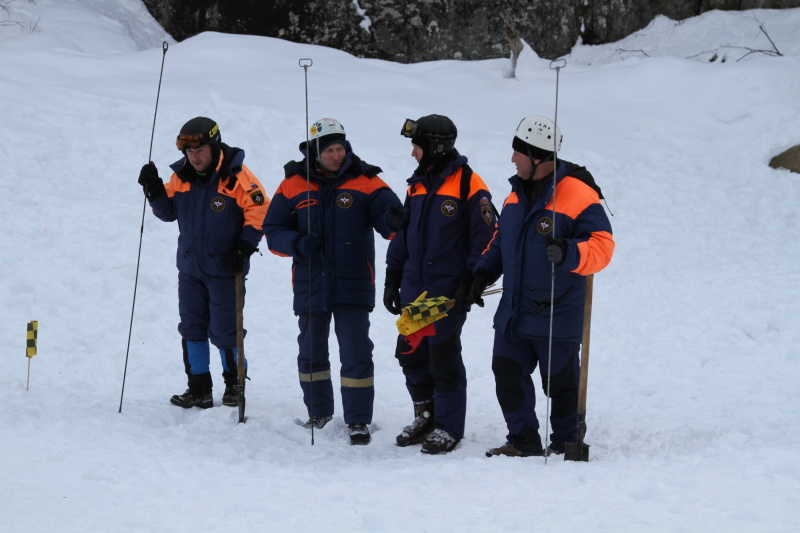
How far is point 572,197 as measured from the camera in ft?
16.7

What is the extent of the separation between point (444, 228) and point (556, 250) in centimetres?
103

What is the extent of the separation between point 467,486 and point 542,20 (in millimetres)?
13546

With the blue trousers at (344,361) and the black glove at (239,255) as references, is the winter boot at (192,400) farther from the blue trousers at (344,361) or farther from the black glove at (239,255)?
the black glove at (239,255)

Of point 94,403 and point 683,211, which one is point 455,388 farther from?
point 683,211

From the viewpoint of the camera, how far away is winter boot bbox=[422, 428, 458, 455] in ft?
18.6

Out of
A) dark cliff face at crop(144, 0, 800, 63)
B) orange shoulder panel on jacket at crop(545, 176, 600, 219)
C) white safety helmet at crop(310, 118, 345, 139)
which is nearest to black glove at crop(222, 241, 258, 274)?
white safety helmet at crop(310, 118, 345, 139)

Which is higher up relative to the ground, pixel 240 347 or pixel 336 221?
pixel 336 221

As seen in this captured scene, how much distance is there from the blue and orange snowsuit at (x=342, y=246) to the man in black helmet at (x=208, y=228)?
350 mm

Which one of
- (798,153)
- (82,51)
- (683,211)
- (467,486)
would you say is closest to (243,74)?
(82,51)

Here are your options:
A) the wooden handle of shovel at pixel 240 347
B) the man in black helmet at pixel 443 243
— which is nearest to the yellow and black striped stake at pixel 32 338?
the wooden handle of shovel at pixel 240 347

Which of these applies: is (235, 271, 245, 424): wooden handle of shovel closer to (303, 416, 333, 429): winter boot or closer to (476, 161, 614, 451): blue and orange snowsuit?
(303, 416, 333, 429): winter boot

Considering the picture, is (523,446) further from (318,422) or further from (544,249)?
(318,422)

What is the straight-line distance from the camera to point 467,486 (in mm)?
4508

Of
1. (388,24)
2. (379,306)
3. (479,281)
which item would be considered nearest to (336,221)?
(479,281)
